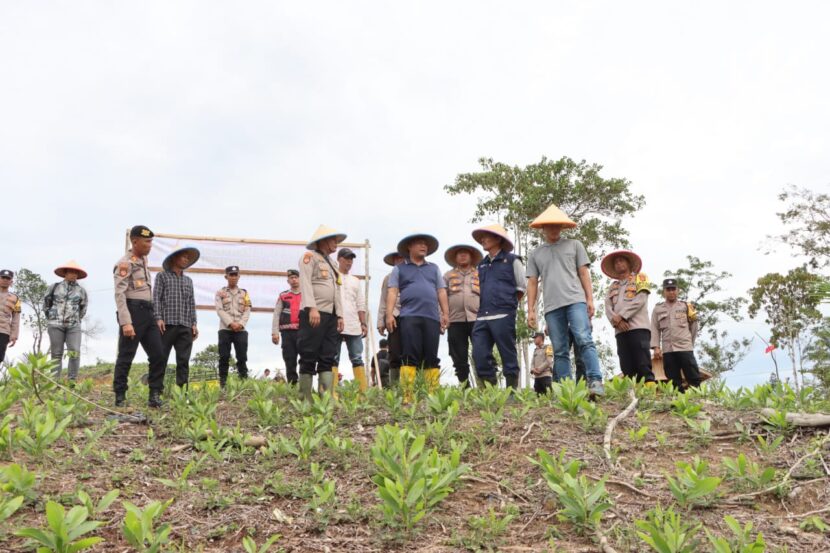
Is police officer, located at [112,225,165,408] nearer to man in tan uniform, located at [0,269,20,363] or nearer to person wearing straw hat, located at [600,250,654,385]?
man in tan uniform, located at [0,269,20,363]

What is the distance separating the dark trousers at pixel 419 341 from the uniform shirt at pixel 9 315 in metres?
6.35

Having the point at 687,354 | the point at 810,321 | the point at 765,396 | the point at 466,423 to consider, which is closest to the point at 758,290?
the point at 810,321

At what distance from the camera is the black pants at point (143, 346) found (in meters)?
6.55

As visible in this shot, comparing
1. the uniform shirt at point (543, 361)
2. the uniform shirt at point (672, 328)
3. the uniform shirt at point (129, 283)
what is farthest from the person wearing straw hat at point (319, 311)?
the uniform shirt at point (543, 361)

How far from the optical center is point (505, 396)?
5.71 meters

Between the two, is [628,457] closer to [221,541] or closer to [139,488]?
[221,541]

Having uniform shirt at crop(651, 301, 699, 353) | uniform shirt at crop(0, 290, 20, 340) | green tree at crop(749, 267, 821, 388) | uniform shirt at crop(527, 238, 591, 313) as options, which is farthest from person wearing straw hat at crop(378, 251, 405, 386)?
green tree at crop(749, 267, 821, 388)

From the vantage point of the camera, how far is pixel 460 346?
7566 millimetres

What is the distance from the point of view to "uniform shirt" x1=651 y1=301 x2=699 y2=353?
8.19 meters

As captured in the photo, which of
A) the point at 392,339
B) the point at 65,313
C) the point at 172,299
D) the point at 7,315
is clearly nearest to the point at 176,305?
the point at 172,299

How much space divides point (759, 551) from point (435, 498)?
1606 millimetres

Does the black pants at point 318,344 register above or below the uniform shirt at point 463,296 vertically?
below

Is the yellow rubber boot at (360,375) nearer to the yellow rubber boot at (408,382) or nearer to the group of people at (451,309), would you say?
the group of people at (451,309)

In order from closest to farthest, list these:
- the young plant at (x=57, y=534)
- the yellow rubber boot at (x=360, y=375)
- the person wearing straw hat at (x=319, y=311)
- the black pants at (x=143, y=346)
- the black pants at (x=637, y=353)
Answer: the young plant at (x=57, y=534), the person wearing straw hat at (x=319, y=311), the black pants at (x=143, y=346), the black pants at (x=637, y=353), the yellow rubber boot at (x=360, y=375)
